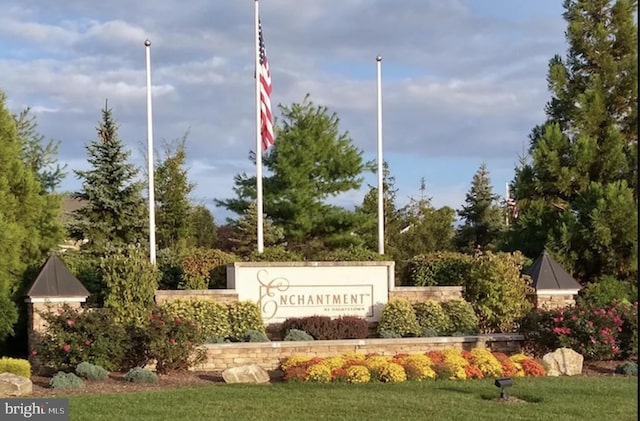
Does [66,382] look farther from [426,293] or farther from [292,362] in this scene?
[426,293]

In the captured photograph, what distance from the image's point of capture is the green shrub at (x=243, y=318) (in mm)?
18109

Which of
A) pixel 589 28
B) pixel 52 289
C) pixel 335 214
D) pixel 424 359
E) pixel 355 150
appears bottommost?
pixel 424 359

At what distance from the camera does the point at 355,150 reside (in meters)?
31.7

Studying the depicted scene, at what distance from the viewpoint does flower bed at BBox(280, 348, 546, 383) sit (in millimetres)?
14016

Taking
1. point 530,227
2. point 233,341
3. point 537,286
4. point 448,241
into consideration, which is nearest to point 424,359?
point 233,341

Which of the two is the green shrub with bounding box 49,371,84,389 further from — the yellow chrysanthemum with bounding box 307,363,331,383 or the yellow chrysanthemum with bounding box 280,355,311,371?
the yellow chrysanthemum with bounding box 307,363,331,383

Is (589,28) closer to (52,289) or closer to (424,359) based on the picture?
(424,359)

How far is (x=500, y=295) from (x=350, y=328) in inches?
144

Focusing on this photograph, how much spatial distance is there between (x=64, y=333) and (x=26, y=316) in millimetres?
3488

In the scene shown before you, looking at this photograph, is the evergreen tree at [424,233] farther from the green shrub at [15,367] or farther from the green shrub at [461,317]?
the green shrub at [15,367]

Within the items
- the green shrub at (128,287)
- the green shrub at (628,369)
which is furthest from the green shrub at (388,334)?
the green shrub at (128,287)

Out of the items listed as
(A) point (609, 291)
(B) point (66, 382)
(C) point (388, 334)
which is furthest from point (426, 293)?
(B) point (66, 382)

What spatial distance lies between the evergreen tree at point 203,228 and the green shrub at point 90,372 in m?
20.4

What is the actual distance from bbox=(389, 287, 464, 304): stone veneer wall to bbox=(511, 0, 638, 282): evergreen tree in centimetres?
438
